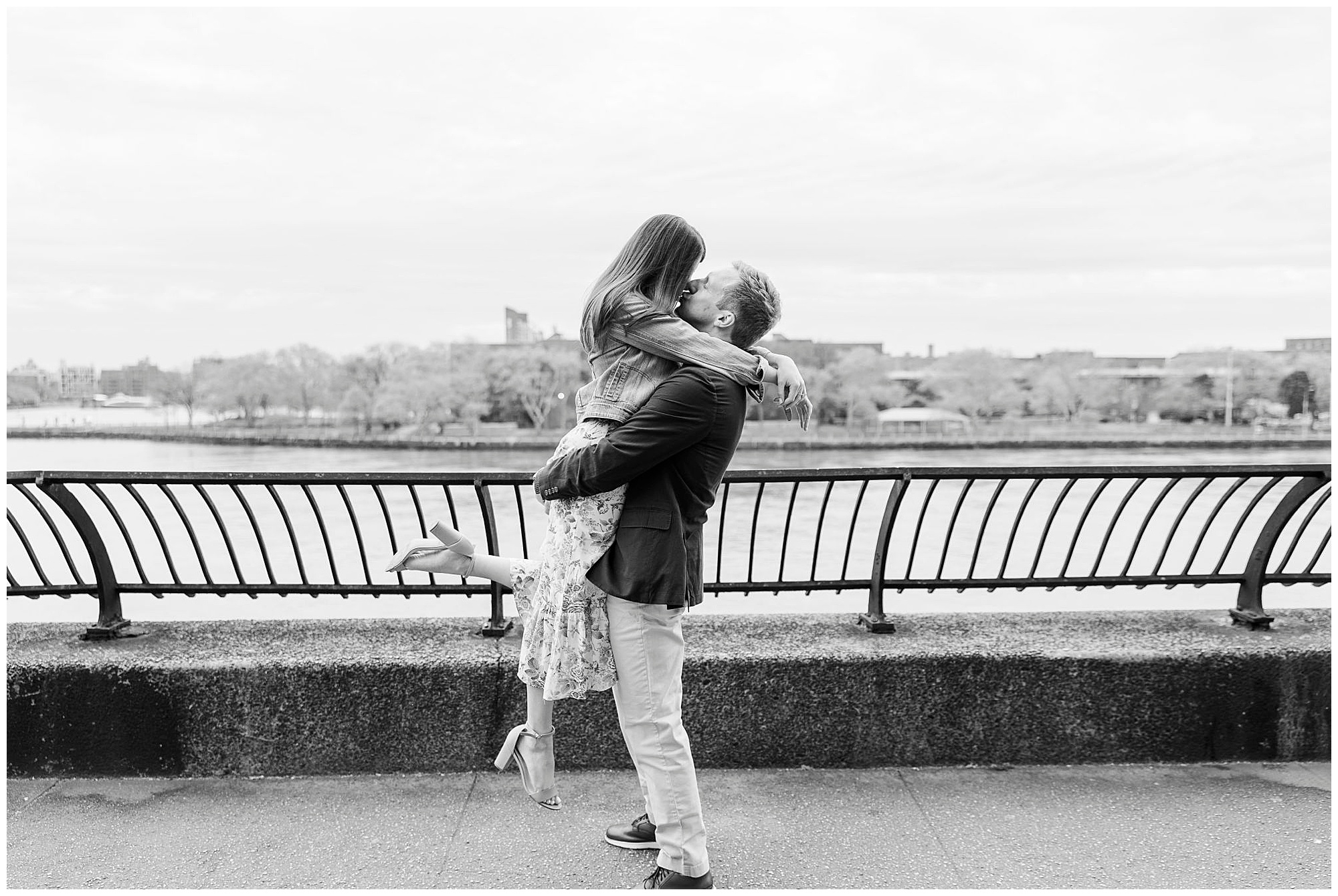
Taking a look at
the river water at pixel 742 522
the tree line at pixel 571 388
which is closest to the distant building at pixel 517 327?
the tree line at pixel 571 388

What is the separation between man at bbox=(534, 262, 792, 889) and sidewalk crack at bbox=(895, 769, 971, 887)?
83cm

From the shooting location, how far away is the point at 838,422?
102 metres

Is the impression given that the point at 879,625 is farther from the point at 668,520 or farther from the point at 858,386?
the point at 858,386

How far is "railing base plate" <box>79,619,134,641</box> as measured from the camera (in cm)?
401

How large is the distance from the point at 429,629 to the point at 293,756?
737 mm

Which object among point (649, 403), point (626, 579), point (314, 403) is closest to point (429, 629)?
point (626, 579)

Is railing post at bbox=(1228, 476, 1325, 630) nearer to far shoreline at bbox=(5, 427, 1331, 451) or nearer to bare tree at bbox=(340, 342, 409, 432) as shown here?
far shoreline at bbox=(5, 427, 1331, 451)

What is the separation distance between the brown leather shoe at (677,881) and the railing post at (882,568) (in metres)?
1.68

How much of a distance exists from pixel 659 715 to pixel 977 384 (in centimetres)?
11348

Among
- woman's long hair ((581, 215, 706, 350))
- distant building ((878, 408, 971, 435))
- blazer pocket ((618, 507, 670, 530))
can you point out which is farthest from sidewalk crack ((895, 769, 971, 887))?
distant building ((878, 408, 971, 435))

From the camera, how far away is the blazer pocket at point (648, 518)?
254cm

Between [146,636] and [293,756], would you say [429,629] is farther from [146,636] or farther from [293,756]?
[146,636]

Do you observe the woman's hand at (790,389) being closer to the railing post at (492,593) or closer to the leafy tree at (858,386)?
the railing post at (492,593)

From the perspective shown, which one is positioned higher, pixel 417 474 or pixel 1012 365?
pixel 1012 365
